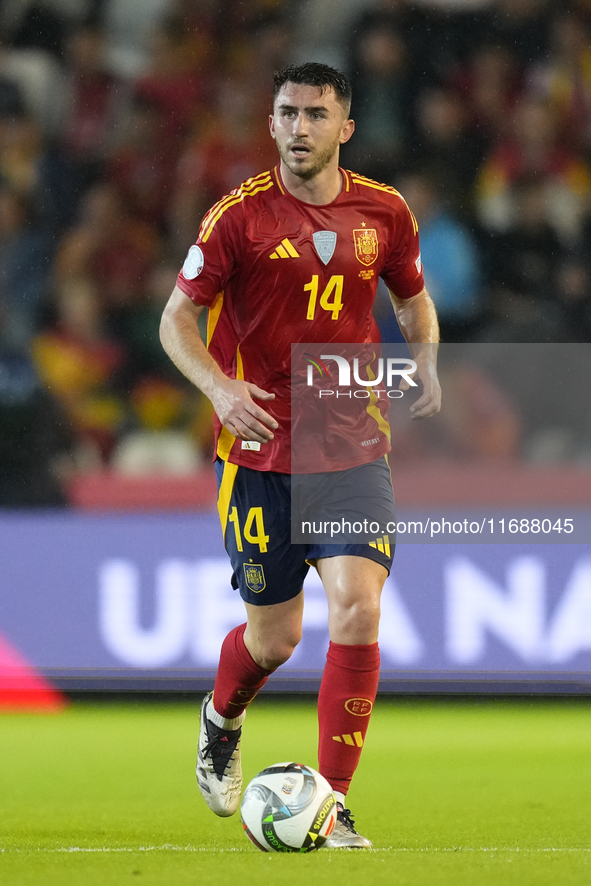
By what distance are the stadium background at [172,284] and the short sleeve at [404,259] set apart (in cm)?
178

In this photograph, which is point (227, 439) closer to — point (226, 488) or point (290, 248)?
point (226, 488)

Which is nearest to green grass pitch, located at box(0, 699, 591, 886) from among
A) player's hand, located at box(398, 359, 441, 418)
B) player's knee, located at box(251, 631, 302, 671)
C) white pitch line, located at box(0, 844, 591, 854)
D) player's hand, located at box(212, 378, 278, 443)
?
white pitch line, located at box(0, 844, 591, 854)

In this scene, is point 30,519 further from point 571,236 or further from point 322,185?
point 571,236

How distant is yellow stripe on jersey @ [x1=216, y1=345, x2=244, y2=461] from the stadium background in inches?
67.6

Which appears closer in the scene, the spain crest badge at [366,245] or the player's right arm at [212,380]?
the player's right arm at [212,380]

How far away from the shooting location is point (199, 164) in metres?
6.32

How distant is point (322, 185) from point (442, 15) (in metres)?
3.37

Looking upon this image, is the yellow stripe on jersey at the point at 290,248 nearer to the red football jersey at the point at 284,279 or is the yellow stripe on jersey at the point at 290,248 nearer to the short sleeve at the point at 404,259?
the red football jersey at the point at 284,279

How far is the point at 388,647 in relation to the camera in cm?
519

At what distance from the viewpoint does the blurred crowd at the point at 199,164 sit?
5965 millimetres

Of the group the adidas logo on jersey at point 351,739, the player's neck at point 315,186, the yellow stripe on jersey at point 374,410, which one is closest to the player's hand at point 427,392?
the yellow stripe on jersey at point 374,410

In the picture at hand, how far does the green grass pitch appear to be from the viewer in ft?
9.16

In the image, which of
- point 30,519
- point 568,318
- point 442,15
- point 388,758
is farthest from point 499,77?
point 388,758

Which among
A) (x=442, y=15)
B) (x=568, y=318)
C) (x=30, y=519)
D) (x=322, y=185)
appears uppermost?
(x=442, y=15)
